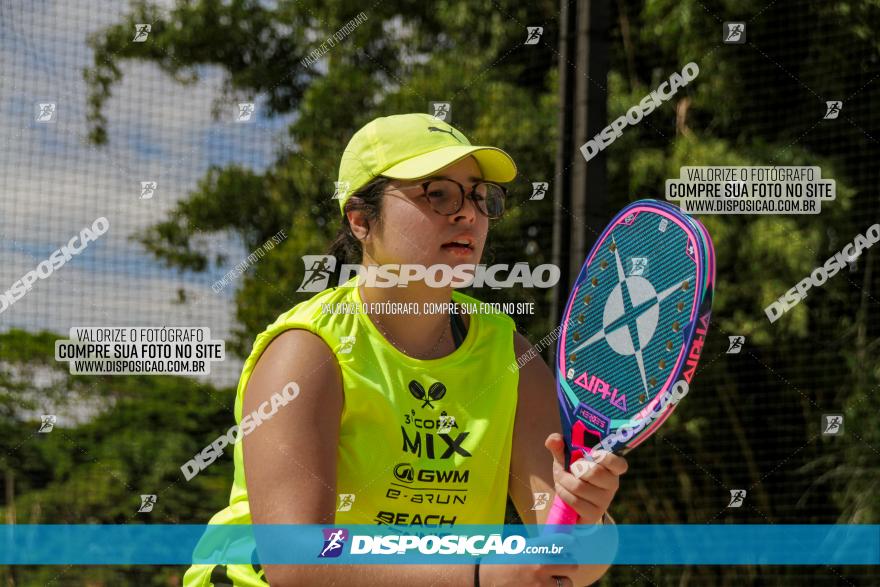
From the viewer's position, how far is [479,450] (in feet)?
6.73

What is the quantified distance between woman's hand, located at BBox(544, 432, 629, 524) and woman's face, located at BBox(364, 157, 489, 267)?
20.7 inches

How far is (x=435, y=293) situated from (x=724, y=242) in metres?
3.16

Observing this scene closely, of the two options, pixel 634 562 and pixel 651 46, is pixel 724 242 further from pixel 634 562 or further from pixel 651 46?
pixel 634 562

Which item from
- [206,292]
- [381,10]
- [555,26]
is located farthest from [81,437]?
[555,26]

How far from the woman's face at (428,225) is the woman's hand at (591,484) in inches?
20.7
